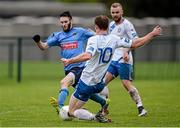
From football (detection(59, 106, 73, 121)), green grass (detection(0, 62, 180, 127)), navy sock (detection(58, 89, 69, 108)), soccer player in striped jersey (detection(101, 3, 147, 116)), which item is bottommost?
green grass (detection(0, 62, 180, 127))

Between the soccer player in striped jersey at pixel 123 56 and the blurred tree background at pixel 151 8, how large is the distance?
122 ft

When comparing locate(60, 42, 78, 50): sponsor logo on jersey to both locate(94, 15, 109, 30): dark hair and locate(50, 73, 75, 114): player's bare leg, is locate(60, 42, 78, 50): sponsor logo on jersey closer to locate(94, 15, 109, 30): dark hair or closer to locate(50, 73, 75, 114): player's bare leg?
locate(50, 73, 75, 114): player's bare leg

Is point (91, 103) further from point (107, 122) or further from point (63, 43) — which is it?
point (107, 122)

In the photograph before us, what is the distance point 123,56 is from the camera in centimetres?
1722

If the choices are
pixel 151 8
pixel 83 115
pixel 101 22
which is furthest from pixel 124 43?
pixel 151 8

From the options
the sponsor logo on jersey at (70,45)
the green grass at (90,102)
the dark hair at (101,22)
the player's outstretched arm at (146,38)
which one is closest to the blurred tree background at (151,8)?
the green grass at (90,102)

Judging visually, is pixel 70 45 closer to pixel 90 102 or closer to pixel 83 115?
pixel 83 115

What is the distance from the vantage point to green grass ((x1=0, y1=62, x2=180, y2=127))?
1534 cm

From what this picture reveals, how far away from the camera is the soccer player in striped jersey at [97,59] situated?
14.8m

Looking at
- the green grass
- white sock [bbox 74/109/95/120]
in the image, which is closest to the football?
the green grass

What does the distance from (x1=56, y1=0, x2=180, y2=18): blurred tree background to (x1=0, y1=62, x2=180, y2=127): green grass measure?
19.6m

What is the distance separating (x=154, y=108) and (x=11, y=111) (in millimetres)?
3261

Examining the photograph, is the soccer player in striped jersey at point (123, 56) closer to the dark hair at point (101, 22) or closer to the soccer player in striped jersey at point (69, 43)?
the soccer player in striped jersey at point (69, 43)

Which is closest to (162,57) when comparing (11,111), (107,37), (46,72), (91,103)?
(46,72)
